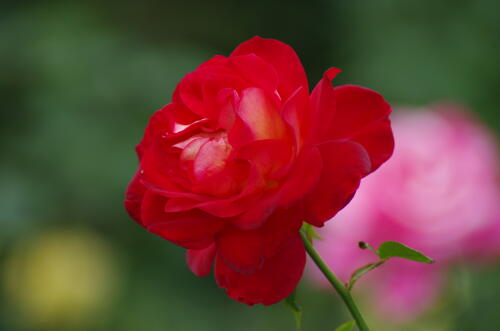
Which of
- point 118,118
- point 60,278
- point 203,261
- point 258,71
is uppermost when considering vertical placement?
point 258,71

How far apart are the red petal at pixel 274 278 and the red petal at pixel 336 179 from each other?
0.06 ft

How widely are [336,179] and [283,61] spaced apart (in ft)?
0.24

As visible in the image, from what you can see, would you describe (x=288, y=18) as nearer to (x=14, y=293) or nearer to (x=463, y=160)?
(x=14, y=293)

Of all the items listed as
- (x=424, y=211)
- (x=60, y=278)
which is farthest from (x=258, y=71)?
(x=60, y=278)

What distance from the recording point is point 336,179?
0.34 meters

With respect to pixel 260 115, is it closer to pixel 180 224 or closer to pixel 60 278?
pixel 180 224

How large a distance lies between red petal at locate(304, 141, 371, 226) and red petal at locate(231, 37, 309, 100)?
0.04 m

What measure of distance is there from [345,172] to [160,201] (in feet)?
0.31

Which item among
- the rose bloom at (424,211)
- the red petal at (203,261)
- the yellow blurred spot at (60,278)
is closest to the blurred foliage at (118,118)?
the yellow blurred spot at (60,278)

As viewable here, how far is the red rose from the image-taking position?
0.34 metres

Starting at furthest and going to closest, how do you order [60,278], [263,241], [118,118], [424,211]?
[118,118] → [60,278] → [424,211] → [263,241]

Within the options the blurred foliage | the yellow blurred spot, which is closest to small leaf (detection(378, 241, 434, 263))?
the blurred foliage

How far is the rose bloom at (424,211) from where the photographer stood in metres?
0.73

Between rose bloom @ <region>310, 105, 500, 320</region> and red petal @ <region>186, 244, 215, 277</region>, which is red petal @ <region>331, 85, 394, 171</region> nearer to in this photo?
red petal @ <region>186, 244, 215, 277</region>
